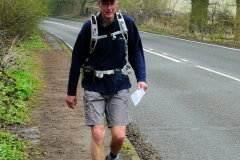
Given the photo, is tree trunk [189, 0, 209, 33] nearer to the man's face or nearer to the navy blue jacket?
the navy blue jacket

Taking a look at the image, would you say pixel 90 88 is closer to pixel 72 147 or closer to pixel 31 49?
pixel 72 147

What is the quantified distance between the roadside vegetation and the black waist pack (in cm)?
133

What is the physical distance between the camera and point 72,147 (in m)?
6.72

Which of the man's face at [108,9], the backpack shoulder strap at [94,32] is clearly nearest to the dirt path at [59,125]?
the backpack shoulder strap at [94,32]

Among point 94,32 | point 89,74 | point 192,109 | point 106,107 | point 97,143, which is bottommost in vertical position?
point 192,109

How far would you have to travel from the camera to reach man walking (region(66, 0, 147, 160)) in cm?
508

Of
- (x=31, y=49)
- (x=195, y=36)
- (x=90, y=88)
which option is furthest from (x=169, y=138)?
(x=195, y=36)

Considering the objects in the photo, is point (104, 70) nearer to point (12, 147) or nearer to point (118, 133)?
point (118, 133)

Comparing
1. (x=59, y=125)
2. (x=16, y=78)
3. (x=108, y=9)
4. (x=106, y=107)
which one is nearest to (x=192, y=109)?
(x=59, y=125)

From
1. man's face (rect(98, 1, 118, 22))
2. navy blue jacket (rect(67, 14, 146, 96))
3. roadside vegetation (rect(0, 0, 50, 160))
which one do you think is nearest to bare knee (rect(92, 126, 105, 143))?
navy blue jacket (rect(67, 14, 146, 96))

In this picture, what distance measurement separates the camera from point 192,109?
378 inches

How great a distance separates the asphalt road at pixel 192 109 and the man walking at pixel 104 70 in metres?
1.52

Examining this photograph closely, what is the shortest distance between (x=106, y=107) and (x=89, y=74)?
397 millimetres

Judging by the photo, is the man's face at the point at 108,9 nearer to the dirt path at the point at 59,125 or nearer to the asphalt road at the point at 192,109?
the dirt path at the point at 59,125
